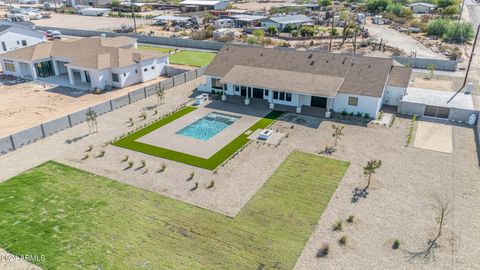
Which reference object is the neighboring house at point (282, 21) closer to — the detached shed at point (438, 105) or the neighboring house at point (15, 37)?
the detached shed at point (438, 105)

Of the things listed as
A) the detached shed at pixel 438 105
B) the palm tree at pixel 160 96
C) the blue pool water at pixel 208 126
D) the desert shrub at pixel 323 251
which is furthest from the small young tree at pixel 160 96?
the desert shrub at pixel 323 251

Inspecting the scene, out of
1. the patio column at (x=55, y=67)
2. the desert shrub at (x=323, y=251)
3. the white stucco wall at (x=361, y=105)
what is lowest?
the desert shrub at (x=323, y=251)

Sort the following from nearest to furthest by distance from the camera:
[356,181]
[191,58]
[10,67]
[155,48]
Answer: [356,181] < [10,67] < [191,58] < [155,48]

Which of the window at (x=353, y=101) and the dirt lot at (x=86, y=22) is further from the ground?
the dirt lot at (x=86, y=22)

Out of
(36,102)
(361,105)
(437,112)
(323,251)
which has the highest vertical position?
(361,105)

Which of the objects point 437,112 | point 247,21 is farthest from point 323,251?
point 247,21

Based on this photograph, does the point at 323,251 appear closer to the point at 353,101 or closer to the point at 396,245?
the point at 396,245
